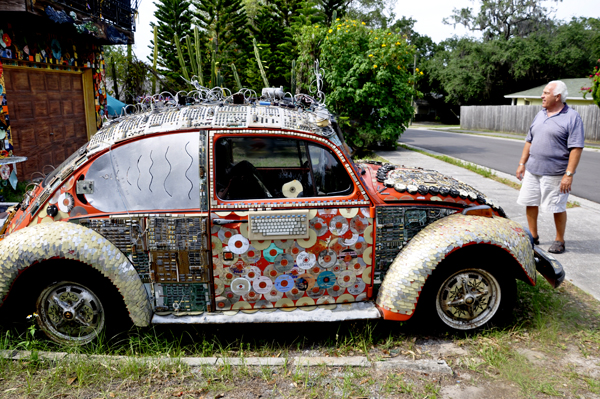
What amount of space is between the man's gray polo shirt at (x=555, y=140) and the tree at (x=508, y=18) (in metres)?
54.9

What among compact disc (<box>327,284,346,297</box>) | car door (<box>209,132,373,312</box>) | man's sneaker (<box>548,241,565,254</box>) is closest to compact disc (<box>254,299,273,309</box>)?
car door (<box>209,132,373,312</box>)

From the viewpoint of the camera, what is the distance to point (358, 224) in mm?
3539

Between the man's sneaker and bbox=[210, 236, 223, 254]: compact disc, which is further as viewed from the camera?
the man's sneaker

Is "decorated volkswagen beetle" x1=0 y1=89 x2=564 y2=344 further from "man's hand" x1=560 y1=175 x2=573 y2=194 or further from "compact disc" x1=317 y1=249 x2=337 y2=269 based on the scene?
"man's hand" x1=560 y1=175 x2=573 y2=194

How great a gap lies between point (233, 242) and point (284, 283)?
1.67 ft

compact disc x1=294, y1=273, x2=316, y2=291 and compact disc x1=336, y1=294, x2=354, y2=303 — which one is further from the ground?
compact disc x1=294, y1=273, x2=316, y2=291

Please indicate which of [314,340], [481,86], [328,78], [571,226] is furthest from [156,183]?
[481,86]

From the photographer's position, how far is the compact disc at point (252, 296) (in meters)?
3.52

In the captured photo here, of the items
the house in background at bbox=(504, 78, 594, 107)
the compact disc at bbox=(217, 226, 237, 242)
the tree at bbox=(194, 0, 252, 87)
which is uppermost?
the tree at bbox=(194, 0, 252, 87)

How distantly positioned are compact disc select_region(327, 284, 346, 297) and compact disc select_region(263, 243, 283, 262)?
510 millimetres

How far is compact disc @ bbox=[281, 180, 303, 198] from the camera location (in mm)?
3600

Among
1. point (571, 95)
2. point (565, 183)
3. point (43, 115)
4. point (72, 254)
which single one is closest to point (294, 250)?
point (72, 254)

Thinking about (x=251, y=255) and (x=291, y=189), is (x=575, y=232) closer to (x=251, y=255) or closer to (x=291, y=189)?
(x=291, y=189)

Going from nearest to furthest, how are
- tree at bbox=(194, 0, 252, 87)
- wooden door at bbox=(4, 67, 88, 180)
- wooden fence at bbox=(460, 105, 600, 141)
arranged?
wooden door at bbox=(4, 67, 88, 180)
wooden fence at bbox=(460, 105, 600, 141)
tree at bbox=(194, 0, 252, 87)
